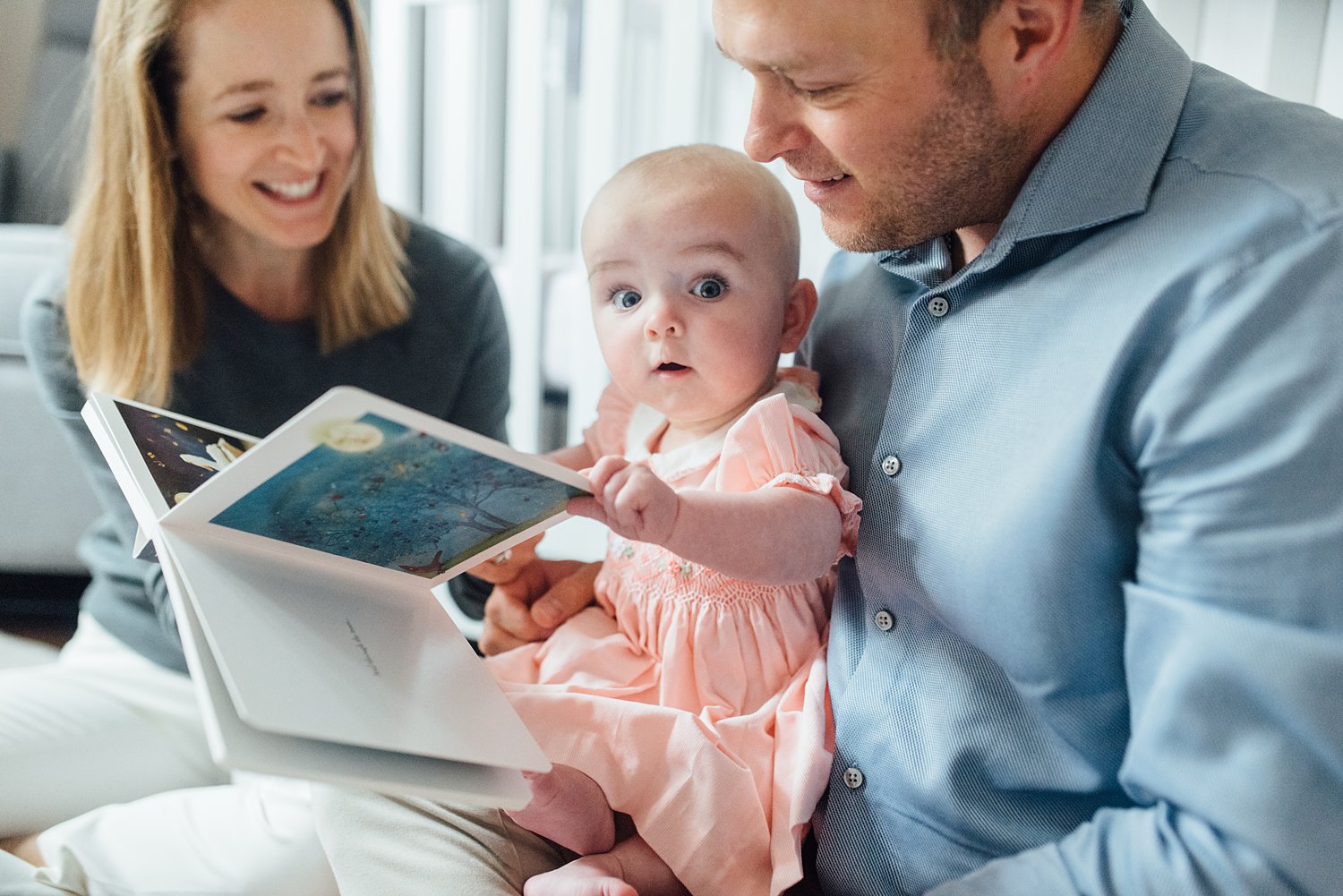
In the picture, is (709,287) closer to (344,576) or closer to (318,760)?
(344,576)

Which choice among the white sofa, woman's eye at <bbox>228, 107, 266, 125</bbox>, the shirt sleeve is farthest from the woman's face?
the shirt sleeve

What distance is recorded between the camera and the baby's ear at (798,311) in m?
1.14

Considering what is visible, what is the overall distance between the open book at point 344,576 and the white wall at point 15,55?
1.93m

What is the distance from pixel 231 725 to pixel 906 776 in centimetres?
53

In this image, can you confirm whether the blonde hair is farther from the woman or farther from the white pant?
the white pant

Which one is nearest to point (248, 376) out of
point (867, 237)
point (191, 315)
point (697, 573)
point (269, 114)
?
point (191, 315)

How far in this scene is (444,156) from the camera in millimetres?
2504

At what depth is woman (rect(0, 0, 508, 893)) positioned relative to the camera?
53.2 inches

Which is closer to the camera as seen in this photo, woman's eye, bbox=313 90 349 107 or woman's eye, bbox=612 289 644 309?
woman's eye, bbox=612 289 644 309

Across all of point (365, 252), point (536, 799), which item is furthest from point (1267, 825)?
point (365, 252)

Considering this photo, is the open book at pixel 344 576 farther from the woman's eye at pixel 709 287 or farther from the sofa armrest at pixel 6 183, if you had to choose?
the sofa armrest at pixel 6 183

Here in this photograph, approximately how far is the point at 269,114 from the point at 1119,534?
116cm

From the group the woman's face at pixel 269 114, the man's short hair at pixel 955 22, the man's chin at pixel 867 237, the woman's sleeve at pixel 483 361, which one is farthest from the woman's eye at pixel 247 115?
the man's short hair at pixel 955 22

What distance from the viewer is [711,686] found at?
→ 1.03m
